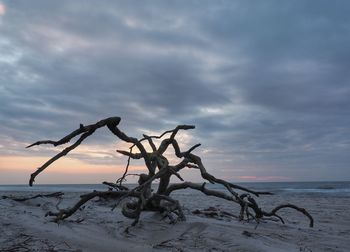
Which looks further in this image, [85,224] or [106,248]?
[85,224]

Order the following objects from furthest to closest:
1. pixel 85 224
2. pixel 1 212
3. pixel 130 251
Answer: pixel 1 212 < pixel 85 224 < pixel 130 251

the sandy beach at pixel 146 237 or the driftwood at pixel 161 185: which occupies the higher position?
the driftwood at pixel 161 185

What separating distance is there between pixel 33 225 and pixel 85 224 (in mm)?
899

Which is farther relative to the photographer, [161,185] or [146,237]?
[161,185]

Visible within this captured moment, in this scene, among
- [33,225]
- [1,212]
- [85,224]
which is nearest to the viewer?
[33,225]

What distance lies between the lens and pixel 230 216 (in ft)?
28.3

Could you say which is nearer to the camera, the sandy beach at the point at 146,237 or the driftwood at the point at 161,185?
the sandy beach at the point at 146,237

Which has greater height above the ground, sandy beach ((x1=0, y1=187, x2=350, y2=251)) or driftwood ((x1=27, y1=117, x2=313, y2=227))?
driftwood ((x1=27, y1=117, x2=313, y2=227))

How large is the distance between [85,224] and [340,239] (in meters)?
4.46

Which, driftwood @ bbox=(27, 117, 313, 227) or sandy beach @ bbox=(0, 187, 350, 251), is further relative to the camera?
driftwood @ bbox=(27, 117, 313, 227)

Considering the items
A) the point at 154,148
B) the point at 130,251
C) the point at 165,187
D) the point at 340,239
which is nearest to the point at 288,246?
the point at 340,239

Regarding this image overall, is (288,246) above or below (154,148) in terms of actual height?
below

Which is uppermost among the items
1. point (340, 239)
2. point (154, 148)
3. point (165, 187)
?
point (154, 148)

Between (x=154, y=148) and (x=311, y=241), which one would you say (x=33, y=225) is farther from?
(x=311, y=241)
